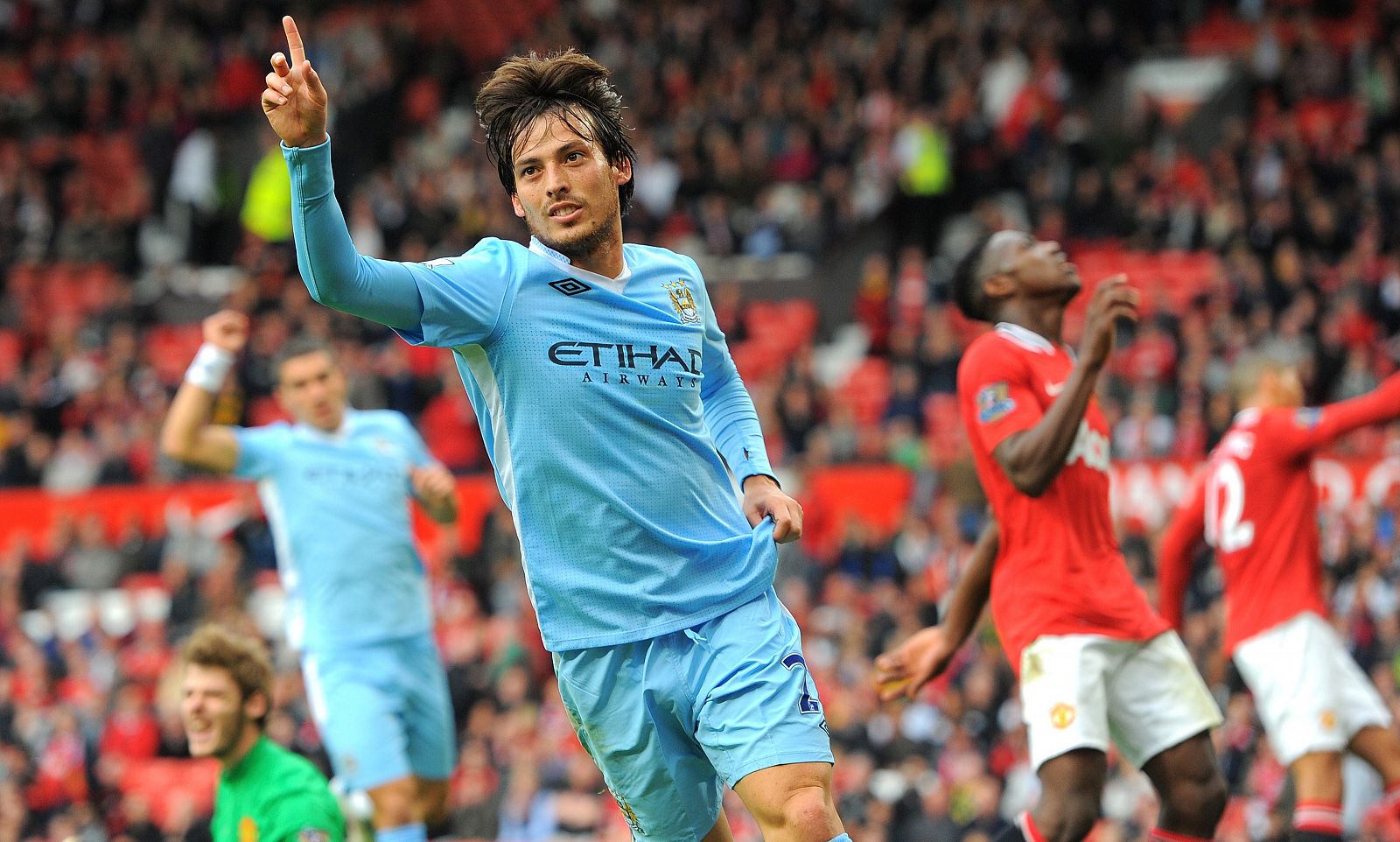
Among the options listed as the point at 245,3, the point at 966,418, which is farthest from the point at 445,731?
the point at 245,3

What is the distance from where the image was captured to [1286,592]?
762cm

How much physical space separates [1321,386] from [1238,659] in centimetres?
926

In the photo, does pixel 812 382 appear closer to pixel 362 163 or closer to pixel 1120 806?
pixel 1120 806

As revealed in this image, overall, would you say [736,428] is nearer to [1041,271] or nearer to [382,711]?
[1041,271]

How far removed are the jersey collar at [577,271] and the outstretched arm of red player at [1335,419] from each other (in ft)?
11.5

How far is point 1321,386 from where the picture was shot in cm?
1627

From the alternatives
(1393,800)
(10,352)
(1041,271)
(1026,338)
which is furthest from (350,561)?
(10,352)

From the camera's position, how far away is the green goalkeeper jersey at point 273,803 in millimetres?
6129

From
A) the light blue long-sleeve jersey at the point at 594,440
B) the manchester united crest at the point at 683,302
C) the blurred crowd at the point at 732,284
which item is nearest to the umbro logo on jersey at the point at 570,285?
the light blue long-sleeve jersey at the point at 594,440

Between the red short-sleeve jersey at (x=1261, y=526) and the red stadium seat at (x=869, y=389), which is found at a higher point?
the red stadium seat at (x=869, y=389)

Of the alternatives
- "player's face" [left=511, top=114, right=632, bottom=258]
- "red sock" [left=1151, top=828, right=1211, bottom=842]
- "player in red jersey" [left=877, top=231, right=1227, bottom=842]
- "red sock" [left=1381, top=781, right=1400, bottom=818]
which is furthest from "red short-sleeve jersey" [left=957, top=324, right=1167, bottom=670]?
"player's face" [left=511, top=114, right=632, bottom=258]

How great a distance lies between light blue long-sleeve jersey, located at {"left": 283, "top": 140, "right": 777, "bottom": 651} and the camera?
4.72m

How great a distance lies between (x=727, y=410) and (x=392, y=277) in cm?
137

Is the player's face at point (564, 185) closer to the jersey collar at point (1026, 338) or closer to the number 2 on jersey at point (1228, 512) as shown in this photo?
the jersey collar at point (1026, 338)
